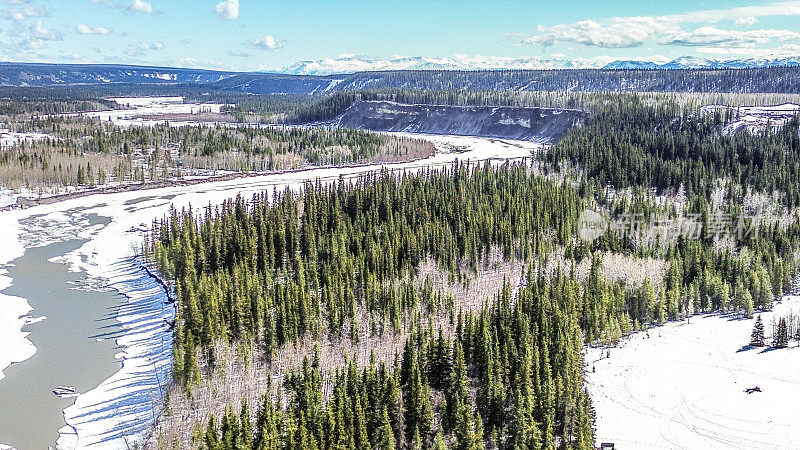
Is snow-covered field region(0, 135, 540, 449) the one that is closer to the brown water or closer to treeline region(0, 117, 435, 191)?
the brown water

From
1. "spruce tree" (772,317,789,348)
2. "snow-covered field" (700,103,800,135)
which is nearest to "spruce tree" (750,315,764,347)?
"spruce tree" (772,317,789,348)

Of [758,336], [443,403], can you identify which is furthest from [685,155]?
[443,403]

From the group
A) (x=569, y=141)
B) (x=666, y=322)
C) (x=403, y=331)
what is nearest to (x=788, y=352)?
(x=666, y=322)

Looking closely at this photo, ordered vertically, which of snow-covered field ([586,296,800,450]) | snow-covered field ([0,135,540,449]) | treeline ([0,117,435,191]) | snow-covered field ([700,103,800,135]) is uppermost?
snow-covered field ([700,103,800,135])

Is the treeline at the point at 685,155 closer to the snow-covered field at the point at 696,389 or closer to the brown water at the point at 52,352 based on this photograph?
the snow-covered field at the point at 696,389

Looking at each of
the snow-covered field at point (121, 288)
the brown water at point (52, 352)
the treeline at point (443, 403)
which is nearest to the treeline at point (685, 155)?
the snow-covered field at point (121, 288)

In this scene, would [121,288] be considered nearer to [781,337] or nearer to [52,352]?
[52,352]
